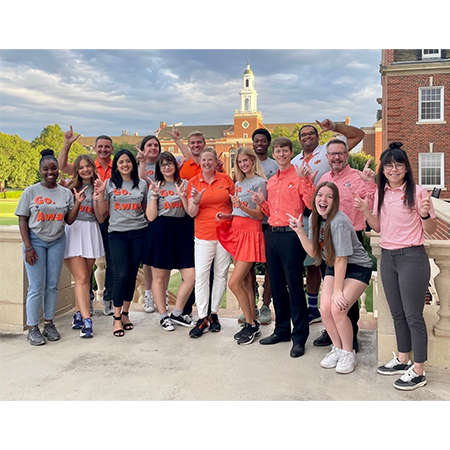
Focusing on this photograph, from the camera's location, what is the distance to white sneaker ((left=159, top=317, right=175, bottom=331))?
440 cm

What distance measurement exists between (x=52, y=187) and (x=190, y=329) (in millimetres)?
1901

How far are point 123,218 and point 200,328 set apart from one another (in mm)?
1281

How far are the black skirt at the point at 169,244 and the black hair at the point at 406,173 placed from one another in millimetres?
1940

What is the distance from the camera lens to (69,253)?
4.19 m

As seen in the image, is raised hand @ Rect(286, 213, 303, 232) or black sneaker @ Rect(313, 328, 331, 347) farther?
black sneaker @ Rect(313, 328, 331, 347)

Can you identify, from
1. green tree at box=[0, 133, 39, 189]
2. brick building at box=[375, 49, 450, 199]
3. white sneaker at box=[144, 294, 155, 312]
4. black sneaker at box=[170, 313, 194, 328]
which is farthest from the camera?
green tree at box=[0, 133, 39, 189]

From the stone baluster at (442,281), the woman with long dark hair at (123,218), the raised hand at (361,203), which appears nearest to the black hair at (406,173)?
the raised hand at (361,203)

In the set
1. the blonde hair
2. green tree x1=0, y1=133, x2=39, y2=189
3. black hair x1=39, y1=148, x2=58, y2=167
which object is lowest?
the blonde hair

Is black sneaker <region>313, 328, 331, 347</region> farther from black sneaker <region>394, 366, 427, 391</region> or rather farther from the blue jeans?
the blue jeans

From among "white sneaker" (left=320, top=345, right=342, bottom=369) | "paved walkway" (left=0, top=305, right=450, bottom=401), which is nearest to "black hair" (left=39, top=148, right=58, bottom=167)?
"paved walkway" (left=0, top=305, right=450, bottom=401)

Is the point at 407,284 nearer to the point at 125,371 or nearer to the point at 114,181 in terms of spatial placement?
the point at 125,371

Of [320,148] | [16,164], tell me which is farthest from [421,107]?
[16,164]

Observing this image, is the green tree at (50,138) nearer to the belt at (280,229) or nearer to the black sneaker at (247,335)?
the black sneaker at (247,335)

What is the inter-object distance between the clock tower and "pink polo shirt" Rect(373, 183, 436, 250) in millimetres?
53501
